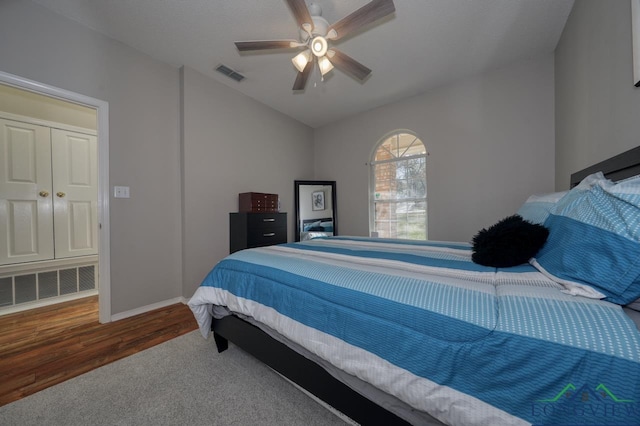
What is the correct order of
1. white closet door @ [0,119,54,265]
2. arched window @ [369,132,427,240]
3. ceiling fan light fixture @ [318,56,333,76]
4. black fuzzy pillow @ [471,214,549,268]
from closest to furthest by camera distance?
1. black fuzzy pillow @ [471,214,549,268]
2. ceiling fan light fixture @ [318,56,333,76]
3. white closet door @ [0,119,54,265]
4. arched window @ [369,132,427,240]

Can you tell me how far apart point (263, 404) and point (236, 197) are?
248 cm

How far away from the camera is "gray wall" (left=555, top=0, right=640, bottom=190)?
4.20 feet

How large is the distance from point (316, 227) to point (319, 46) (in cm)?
282

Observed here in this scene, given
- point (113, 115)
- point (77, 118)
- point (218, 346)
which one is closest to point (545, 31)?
point (218, 346)

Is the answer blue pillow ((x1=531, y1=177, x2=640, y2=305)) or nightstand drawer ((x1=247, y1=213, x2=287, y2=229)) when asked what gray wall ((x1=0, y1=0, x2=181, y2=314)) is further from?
blue pillow ((x1=531, y1=177, x2=640, y2=305))

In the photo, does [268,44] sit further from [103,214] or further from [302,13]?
[103,214]

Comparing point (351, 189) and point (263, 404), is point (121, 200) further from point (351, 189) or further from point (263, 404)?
point (351, 189)

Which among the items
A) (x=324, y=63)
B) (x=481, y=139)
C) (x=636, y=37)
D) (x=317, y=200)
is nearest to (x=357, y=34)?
(x=324, y=63)

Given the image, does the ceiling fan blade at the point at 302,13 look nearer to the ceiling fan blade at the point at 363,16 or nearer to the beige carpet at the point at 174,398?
the ceiling fan blade at the point at 363,16

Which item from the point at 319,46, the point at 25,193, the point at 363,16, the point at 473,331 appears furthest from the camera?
the point at 25,193

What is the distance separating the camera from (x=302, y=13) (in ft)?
5.33

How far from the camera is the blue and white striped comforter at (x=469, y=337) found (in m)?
0.54

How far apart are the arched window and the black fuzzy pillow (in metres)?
2.36

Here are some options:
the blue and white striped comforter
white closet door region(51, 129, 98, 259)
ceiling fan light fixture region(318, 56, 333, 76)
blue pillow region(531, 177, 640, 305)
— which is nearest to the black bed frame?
the blue and white striped comforter
